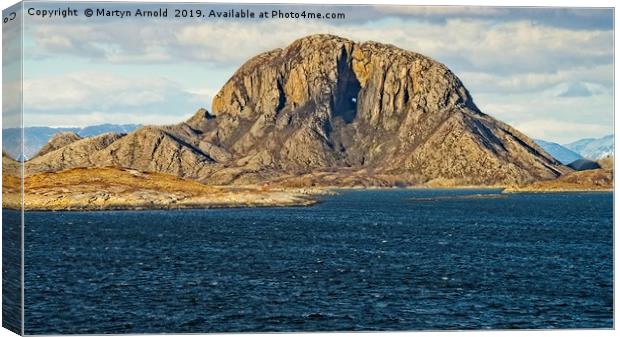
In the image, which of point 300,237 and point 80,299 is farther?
point 300,237

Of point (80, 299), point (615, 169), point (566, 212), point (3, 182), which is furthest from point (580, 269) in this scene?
point (566, 212)

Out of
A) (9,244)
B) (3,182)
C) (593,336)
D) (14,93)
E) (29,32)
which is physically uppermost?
(29,32)

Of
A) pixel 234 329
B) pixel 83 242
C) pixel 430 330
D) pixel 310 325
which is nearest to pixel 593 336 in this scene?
pixel 430 330

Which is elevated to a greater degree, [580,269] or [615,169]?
[615,169]

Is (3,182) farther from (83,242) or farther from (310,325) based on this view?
(83,242)

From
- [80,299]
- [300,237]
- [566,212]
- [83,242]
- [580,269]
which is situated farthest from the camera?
[566,212]

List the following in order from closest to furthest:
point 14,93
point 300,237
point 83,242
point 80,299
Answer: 1. point 14,93
2. point 80,299
3. point 83,242
4. point 300,237
